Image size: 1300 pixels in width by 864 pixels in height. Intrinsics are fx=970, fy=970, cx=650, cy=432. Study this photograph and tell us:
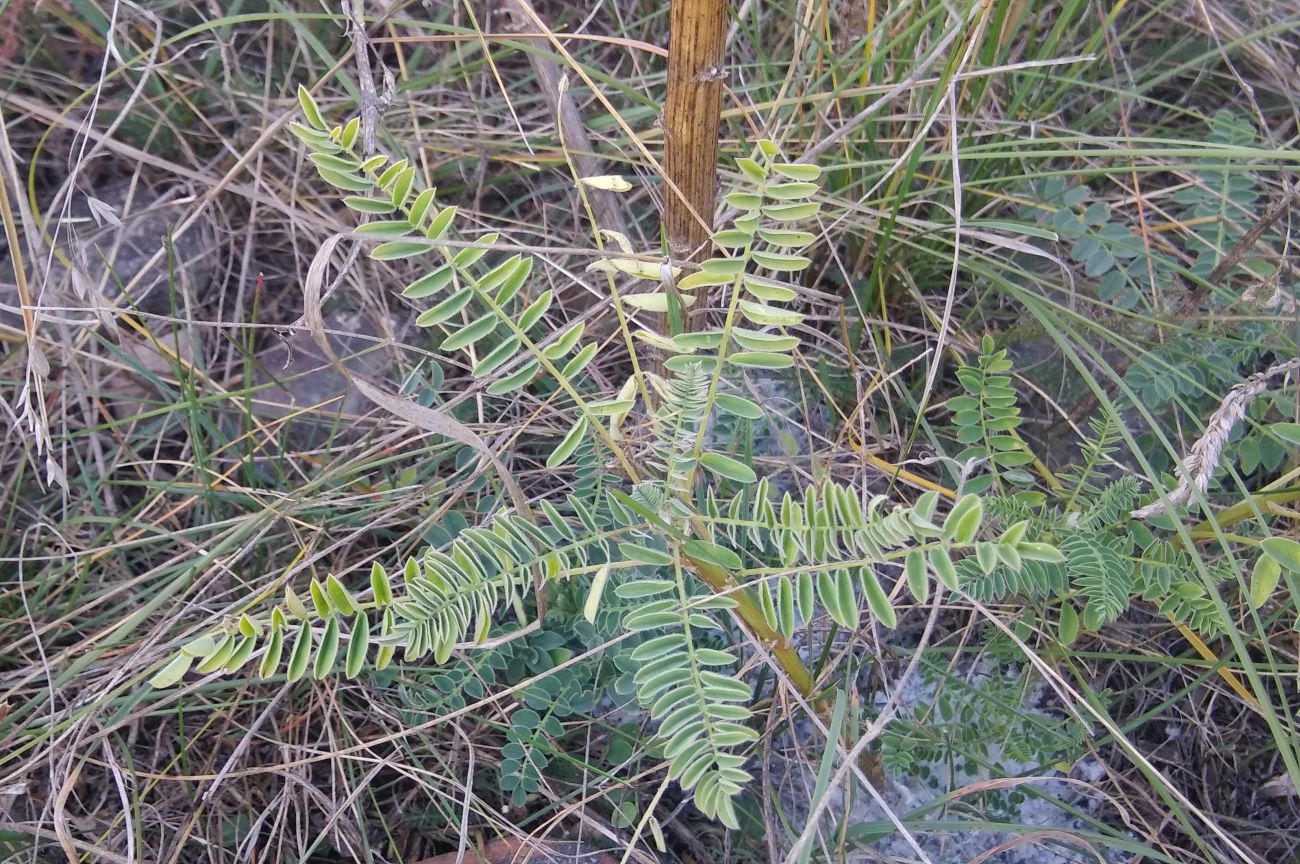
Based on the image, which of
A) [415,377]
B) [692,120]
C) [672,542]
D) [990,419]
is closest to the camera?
[672,542]

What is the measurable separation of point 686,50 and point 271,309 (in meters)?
1.19

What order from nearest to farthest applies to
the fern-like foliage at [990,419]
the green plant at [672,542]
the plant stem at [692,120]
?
1. the green plant at [672,542]
2. the plant stem at [692,120]
3. the fern-like foliage at [990,419]

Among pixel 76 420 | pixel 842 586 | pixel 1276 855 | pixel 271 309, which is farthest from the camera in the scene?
pixel 271 309

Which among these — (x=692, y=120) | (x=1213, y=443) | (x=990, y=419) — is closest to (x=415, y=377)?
(x=692, y=120)

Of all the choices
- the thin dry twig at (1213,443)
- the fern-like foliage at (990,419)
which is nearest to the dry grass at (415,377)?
the fern-like foliage at (990,419)

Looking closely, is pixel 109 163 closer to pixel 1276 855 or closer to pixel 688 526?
pixel 688 526

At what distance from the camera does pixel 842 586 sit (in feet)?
3.18

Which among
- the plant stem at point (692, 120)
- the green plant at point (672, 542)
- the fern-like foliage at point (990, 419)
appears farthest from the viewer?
the fern-like foliage at point (990, 419)

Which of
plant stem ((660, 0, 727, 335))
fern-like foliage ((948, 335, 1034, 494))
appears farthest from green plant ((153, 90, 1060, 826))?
fern-like foliage ((948, 335, 1034, 494))

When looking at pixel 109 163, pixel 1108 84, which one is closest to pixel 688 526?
pixel 1108 84

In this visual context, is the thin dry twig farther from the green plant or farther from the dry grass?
the green plant

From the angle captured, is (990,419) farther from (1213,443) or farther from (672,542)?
(672,542)

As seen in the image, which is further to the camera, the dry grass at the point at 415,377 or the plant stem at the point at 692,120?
the dry grass at the point at 415,377

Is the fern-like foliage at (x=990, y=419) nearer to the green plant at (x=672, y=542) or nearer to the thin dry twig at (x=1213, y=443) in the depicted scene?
the thin dry twig at (x=1213, y=443)
